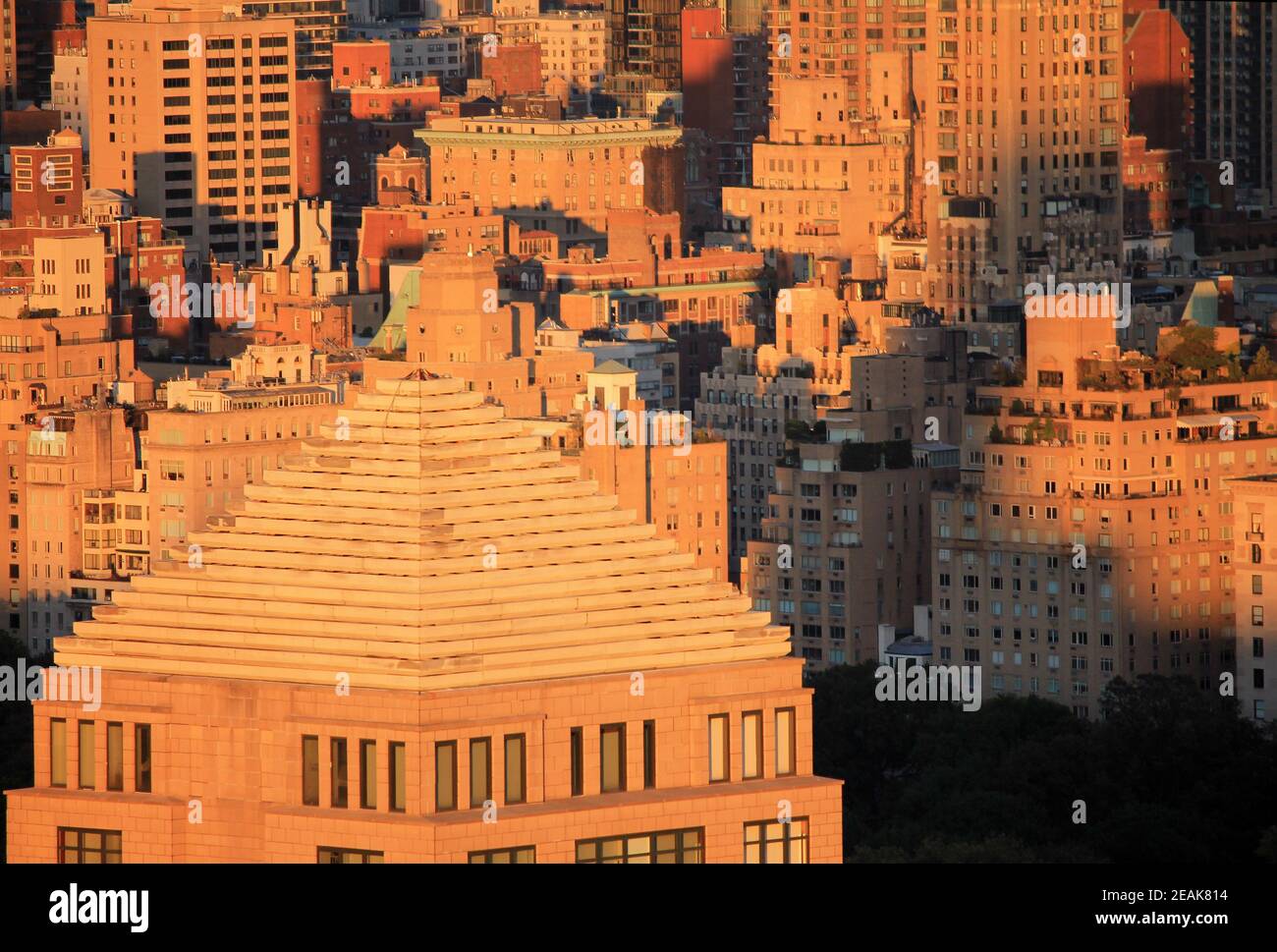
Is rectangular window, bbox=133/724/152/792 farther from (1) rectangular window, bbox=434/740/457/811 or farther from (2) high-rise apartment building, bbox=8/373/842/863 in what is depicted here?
(1) rectangular window, bbox=434/740/457/811

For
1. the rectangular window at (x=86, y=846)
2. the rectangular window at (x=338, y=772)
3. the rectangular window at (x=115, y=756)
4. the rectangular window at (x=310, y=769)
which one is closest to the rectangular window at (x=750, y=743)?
the rectangular window at (x=338, y=772)

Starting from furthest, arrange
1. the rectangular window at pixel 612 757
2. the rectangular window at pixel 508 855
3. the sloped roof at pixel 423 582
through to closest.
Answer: the rectangular window at pixel 612 757
the sloped roof at pixel 423 582
the rectangular window at pixel 508 855

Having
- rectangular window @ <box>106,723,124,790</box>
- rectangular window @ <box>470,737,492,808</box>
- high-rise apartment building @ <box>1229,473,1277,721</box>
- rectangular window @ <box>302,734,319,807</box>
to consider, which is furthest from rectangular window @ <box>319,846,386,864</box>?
high-rise apartment building @ <box>1229,473,1277,721</box>

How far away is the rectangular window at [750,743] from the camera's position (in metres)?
83.2

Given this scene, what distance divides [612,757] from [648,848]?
58.7 inches

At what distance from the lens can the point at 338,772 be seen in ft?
265

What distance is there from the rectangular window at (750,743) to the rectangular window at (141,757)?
339 inches

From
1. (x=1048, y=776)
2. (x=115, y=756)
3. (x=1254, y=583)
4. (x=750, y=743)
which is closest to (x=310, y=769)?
(x=115, y=756)

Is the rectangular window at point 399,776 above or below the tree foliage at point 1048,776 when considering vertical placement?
above

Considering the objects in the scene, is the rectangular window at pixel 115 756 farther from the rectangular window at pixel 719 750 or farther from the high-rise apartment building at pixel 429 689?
the rectangular window at pixel 719 750

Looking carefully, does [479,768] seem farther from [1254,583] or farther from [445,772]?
[1254,583]
